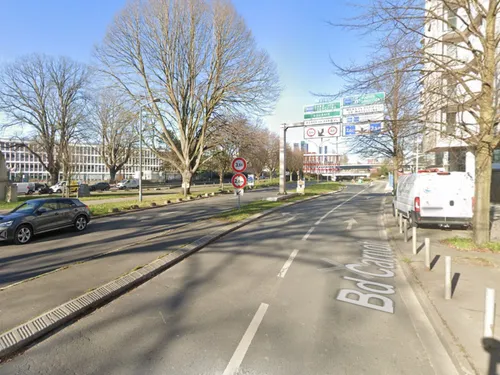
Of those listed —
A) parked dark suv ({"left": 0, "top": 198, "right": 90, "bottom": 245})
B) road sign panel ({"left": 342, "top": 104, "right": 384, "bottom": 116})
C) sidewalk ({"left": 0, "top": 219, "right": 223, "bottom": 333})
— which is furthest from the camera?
road sign panel ({"left": 342, "top": 104, "right": 384, "bottom": 116})

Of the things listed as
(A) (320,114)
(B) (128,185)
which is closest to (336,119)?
(A) (320,114)

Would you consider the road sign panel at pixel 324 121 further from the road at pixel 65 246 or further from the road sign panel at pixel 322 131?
the road at pixel 65 246

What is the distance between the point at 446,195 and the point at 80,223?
13.1m

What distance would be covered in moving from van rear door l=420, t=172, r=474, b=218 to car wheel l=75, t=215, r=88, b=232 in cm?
1232

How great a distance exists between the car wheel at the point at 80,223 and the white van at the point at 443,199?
39.3 feet

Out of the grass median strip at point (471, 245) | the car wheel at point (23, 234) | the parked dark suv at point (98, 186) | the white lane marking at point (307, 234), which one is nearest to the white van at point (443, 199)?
the grass median strip at point (471, 245)

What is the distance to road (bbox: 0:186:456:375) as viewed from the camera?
279 centimetres

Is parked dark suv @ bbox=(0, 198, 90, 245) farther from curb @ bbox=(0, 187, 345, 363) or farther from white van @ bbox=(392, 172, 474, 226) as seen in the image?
white van @ bbox=(392, 172, 474, 226)

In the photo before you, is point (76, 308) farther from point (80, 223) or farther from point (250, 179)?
point (250, 179)

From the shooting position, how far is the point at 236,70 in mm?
22047

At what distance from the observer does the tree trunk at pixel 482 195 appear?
22.9ft

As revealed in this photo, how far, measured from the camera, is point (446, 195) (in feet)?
29.9

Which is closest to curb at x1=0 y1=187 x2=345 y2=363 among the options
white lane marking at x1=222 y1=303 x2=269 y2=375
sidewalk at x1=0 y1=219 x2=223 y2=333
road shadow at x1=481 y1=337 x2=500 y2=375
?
sidewalk at x1=0 y1=219 x2=223 y2=333

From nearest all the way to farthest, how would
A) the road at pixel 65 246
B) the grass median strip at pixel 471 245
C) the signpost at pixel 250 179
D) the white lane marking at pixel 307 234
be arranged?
the road at pixel 65 246, the grass median strip at pixel 471 245, the white lane marking at pixel 307 234, the signpost at pixel 250 179
